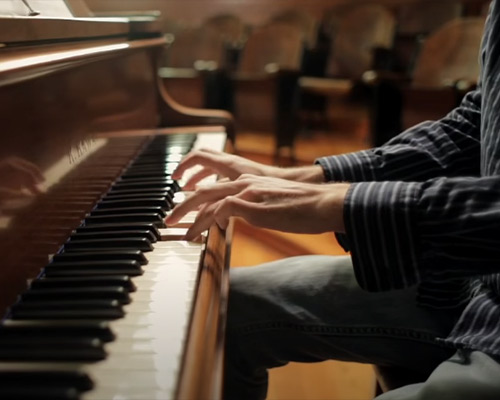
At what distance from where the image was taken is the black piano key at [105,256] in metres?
0.77

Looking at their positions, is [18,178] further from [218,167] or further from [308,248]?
[308,248]

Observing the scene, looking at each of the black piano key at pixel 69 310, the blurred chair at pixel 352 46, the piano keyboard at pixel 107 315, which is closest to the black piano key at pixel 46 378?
the piano keyboard at pixel 107 315

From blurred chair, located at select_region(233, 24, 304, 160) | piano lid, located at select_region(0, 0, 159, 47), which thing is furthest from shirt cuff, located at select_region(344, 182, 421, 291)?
blurred chair, located at select_region(233, 24, 304, 160)

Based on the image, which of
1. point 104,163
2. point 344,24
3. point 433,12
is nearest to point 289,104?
point 344,24

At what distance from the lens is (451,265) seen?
0.72 m

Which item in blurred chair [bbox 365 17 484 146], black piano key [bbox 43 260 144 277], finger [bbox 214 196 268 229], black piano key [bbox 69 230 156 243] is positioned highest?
blurred chair [bbox 365 17 484 146]

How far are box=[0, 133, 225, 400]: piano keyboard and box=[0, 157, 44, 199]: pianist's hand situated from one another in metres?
0.11

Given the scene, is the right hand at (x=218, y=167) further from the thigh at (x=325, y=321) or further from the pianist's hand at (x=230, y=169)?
Result: the thigh at (x=325, y=321)

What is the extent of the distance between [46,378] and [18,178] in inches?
13.7

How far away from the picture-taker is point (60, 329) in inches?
23.5

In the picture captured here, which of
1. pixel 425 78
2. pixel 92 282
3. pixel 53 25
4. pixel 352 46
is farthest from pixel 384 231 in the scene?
pixel 352 46

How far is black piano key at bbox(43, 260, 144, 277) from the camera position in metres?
0.73

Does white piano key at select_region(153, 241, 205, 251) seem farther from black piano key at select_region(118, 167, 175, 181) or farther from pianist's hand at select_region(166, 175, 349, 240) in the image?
black piano key at select_region(118, 167, 175, 181)

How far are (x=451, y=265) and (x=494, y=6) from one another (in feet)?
1.48
